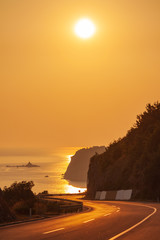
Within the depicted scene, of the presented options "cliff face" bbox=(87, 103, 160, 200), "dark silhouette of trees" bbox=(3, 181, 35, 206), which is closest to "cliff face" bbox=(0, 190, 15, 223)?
"dark silhouette of trees" bbox=(3, 181, 35, 206)

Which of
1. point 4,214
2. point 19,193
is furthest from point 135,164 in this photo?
point 4,214

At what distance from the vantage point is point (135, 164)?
2968 inches

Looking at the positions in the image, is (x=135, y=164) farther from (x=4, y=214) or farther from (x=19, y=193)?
(x=4, y=214)

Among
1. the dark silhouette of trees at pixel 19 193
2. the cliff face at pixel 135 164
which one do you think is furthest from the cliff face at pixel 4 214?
the cliff face at pixel 135 164

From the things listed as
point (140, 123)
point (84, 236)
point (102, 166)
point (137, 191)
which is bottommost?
point (84, 236)

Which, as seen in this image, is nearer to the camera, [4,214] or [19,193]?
[4,214]

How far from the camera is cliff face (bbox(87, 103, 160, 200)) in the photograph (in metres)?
65.6

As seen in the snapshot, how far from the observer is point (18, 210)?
101ft

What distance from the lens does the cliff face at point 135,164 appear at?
65.6 m

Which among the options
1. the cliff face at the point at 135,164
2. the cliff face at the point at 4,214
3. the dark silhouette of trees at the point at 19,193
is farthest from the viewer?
the cliff face at the point at 135,164

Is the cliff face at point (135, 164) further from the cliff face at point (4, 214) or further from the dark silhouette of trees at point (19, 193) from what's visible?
the cliff face at point (4, 214)

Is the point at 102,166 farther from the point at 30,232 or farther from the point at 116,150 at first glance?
the point at 30,232

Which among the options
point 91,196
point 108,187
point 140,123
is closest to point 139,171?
point 108,187

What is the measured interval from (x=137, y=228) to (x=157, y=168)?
46.3 metres
